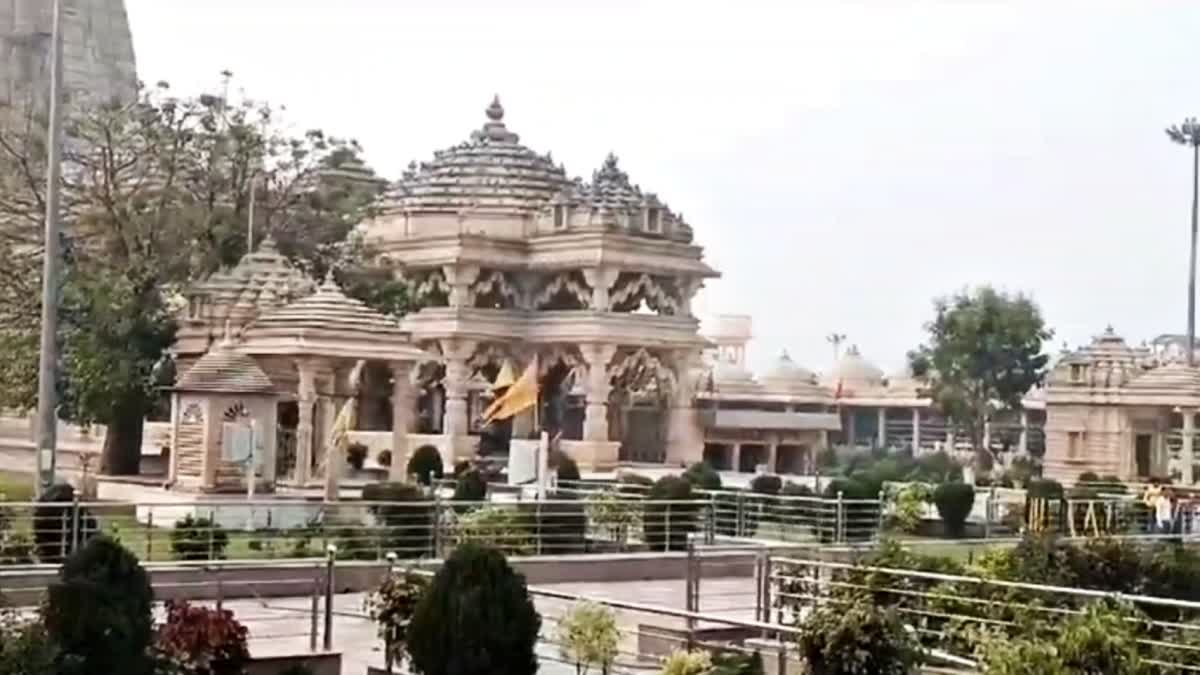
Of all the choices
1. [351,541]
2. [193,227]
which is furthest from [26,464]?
[351,541]

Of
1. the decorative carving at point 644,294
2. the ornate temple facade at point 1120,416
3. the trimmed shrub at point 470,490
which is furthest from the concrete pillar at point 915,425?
the trimmed shrub at point 470,490

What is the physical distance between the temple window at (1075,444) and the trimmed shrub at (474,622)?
39653 millimetres

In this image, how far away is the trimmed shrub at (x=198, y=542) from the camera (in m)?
19.2

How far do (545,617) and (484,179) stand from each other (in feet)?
120

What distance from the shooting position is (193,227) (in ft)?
118

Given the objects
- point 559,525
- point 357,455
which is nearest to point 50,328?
point 559,525

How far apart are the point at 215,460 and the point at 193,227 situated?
9351 millimetres

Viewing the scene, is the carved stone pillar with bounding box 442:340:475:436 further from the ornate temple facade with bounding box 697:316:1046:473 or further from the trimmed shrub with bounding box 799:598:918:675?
the trimmed shrub with bounding box 799:598:918:675

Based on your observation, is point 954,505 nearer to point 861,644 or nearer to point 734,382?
point 861,644

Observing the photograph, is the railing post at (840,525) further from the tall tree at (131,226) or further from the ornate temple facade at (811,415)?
the ornate temple facade at (811,415)

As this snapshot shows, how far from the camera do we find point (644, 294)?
48.2 metres

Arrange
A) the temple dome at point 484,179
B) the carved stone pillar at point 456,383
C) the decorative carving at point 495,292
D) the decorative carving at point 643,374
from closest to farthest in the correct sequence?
the carved stone pillar at point 456,383
the decorative carving at point 643,374
the decorative carving at point 495,292
the temple dome at point 484,179

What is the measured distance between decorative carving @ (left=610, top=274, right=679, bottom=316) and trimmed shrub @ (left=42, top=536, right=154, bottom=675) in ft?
119

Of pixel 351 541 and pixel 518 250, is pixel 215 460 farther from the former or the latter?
pixel 518 250
